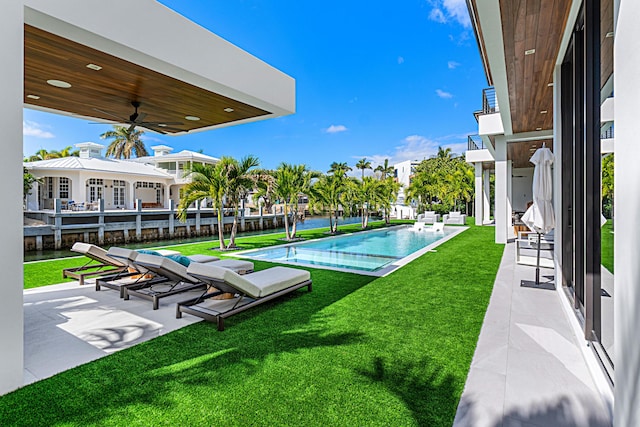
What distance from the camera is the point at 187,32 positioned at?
5.46 m

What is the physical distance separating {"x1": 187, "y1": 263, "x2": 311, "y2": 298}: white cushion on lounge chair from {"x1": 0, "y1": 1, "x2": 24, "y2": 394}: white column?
2175 mm

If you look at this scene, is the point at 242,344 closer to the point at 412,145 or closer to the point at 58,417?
the point at 58,417

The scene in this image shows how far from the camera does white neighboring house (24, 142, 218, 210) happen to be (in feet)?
84.1

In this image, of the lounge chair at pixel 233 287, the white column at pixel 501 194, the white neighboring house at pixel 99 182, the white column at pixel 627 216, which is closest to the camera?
the white column at pixel 627 216

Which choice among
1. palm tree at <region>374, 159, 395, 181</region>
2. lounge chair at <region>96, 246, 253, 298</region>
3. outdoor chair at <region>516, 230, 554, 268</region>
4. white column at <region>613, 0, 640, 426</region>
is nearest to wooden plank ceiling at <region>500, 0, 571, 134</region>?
white column at <region>613, 0, 640, 426</region>

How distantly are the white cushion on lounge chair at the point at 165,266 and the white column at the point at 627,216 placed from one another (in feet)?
17.6

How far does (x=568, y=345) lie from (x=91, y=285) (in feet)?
28.1

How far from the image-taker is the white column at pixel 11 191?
316 cm

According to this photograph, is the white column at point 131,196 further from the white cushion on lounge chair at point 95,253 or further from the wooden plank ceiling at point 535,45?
the wooden plank ceiling at point 535,45

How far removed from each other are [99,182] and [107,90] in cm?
2591

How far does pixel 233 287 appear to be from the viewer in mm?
5203

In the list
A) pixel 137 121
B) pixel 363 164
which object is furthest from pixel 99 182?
pixel 363 164

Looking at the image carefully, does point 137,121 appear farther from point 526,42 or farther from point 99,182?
point 99,182

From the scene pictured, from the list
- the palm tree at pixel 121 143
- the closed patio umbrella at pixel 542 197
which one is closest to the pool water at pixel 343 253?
the closed patio umbrella at pixel 542 197
